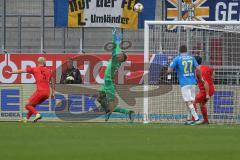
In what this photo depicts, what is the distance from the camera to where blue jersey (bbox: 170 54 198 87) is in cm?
2128

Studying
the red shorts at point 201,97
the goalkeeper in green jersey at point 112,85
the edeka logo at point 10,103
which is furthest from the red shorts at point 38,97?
the red shorts at point 201,97

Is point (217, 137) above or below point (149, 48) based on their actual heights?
below

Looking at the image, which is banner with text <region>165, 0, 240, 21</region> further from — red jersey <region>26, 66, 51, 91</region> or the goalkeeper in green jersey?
red jersey <region>26, 66, 51, 91</region>

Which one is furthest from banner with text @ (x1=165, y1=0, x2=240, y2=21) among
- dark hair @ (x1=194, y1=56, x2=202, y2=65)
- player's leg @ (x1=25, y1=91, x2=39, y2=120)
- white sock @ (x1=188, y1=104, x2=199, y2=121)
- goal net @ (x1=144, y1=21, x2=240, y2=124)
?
white sock @ (x1=188, y1=104, x2=199, y2=121)

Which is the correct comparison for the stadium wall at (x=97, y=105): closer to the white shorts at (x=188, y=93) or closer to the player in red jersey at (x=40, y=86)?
the player in red jersey at (x=40, y=86)

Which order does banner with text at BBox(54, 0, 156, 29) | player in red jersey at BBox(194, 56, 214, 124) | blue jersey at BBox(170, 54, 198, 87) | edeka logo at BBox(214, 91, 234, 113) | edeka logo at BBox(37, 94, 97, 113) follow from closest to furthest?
blue jersey at BBox(170, 54, 198, 87) → player in red jersey at BBox(194, 56, 214, 124) → edeka logo at BBox(214, 91, 234, 113) → edeka logo at BBox(37, 94, 97, 113) → banner with text at BBox(54, 0, 156, 29)

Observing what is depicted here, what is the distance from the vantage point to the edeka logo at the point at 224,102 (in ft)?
75.8

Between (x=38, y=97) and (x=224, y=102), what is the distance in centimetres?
553

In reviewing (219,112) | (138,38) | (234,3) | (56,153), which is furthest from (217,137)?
(234,3)

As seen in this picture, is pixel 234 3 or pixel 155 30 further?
pixel 234 3

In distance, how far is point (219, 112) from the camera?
23172 millimetres

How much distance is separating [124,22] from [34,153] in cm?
1659

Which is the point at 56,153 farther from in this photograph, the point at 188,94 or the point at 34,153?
the point at 188,94

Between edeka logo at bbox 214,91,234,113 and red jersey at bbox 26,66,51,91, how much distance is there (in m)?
5.05
